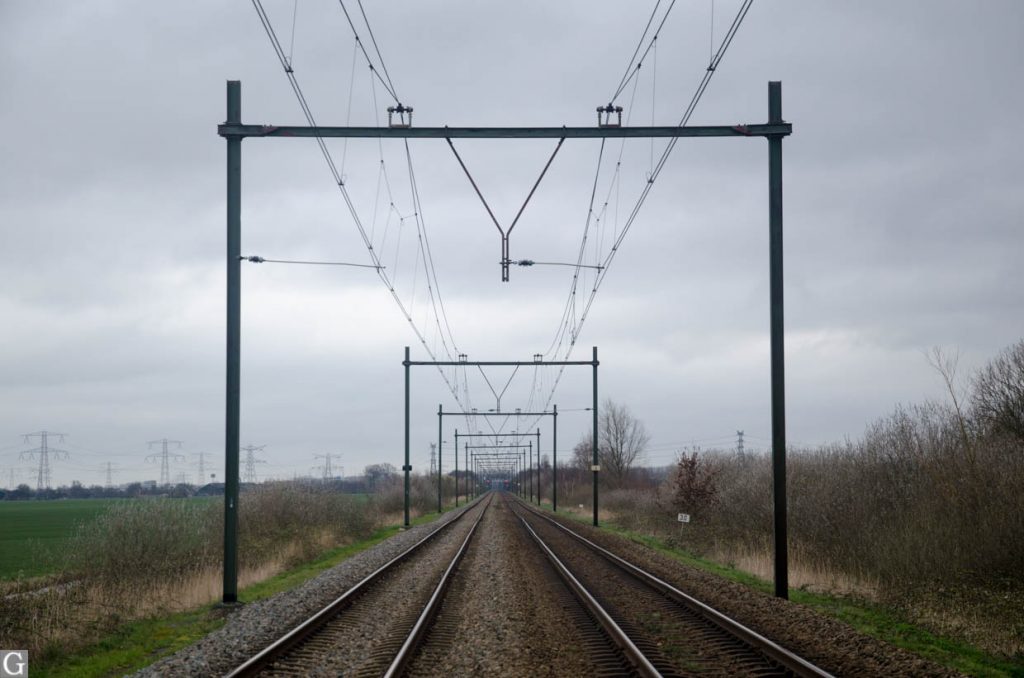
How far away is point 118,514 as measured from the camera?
20.8 meters

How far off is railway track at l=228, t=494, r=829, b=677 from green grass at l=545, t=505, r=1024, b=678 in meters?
2.30

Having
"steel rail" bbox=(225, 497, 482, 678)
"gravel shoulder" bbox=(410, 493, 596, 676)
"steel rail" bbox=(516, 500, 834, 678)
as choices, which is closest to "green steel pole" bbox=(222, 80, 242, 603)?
"steel rail" bbox=(225, 497, 482, 678)

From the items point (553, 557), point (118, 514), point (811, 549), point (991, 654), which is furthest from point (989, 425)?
point (118, 514)

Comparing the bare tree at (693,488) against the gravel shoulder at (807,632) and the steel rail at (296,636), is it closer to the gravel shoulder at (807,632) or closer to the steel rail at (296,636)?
the gravel shoulder at (807,632)

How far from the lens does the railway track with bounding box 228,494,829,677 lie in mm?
10664

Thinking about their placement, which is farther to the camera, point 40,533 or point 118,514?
point 40,533

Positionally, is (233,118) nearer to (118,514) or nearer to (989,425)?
(118,514)

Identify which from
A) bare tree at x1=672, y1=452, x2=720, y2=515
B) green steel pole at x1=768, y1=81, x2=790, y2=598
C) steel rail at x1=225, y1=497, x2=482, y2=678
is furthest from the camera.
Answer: bare tree at x1=672, y1=452, x2=720, y2=515

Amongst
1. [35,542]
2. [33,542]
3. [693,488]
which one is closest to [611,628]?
[33,542]

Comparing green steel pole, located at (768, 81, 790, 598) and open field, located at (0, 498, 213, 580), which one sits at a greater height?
green steel pole, located at (768, 81, 790, 598)

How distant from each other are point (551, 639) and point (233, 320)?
30.1ft

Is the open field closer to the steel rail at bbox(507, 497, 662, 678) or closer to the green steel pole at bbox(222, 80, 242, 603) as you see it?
the green steel pole at bbox(222, 80, 242, 603)

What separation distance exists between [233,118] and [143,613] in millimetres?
9390

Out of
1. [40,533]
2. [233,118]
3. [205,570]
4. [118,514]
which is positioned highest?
[233,118]
